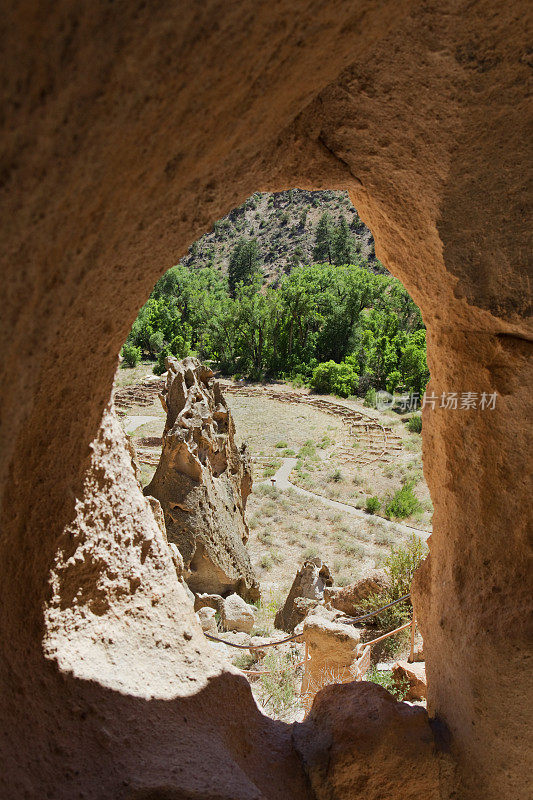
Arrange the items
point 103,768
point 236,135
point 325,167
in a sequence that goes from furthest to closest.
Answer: point 325,167, point 103,768, point 236,135

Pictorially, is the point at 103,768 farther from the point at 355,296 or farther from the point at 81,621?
the point at 355,296

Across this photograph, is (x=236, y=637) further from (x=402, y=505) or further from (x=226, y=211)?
(x=402, y=505)

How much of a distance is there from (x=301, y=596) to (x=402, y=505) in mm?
6319

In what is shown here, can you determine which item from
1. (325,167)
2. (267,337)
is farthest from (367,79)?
(267,337)

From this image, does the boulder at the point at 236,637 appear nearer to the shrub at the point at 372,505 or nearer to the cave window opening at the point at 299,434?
the cave window opening at the point at 299,434

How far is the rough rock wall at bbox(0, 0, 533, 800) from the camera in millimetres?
1188

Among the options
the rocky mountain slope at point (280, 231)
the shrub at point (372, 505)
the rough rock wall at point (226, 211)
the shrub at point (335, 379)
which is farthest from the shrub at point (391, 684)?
the rocky mountain slope at point (280, 231)

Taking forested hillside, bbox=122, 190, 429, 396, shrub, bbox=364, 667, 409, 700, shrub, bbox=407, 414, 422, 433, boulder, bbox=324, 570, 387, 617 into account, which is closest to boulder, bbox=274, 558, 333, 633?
boulder, bbox=324, 570, 387, 617

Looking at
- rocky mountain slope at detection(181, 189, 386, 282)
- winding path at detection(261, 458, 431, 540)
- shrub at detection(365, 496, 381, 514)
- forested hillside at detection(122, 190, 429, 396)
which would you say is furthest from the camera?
rocky mountain slope at detection(181, 189, 386, 282)

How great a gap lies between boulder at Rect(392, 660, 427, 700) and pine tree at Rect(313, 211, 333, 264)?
4792cm

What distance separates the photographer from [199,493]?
7863mm

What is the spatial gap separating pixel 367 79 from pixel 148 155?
148cm

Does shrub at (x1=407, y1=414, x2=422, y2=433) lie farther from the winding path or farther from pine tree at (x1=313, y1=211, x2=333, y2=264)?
pine tree at (x1=313, y1=211, x2=333, y2=264)

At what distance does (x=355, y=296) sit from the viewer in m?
33.5
